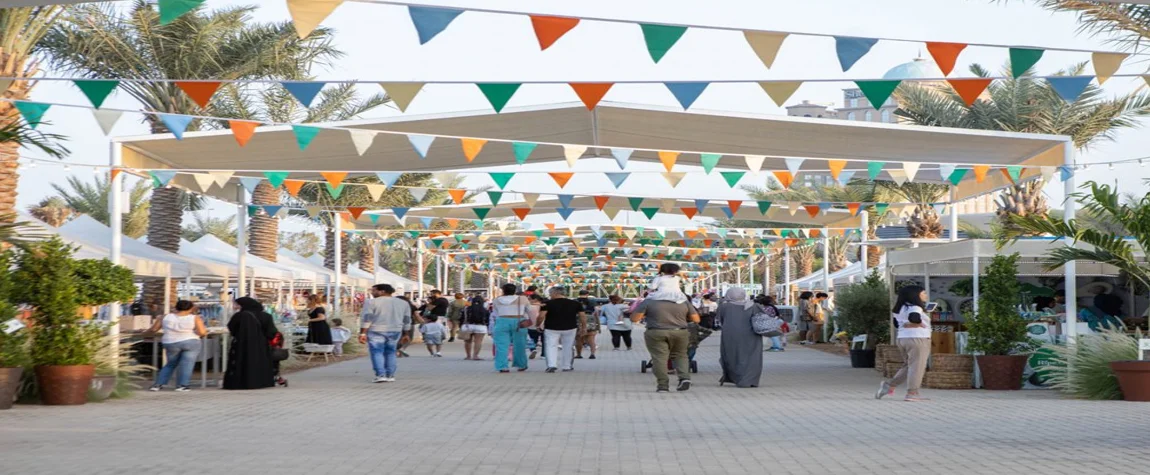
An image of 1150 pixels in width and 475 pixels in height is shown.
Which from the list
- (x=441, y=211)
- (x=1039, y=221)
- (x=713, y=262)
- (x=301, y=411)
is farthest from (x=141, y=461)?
(x=713, y=262)

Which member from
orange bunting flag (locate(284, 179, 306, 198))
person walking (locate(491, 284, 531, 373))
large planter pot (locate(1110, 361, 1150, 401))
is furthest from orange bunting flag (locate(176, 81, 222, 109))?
large planter pot (locate(1110, 361, 1150, 401))

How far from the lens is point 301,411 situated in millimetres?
13156

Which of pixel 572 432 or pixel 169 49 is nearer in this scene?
pixel 572 432

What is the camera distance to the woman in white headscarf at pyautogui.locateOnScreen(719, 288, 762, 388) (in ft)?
56.8

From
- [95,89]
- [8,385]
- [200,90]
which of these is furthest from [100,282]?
[200,90]

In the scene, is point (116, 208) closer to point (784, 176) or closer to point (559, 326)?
point (559, 326)

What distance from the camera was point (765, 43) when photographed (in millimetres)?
10703

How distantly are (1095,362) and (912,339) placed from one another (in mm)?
2371

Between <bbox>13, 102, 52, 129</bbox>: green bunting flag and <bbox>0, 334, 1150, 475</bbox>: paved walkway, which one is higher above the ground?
<bbox>13, 102, 52, 129</bbox>: green bunting flag

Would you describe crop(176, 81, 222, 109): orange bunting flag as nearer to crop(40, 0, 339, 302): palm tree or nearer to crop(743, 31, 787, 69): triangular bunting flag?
crop(743, 31, 787, 69): triangular bunting flag

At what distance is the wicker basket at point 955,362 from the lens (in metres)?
16.6

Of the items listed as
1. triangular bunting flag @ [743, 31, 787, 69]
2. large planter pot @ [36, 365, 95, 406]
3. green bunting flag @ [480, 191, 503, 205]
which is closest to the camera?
triangular bunting flag @ [743, 31, 787, 69]

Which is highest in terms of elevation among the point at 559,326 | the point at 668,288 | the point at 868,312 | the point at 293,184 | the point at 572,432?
the point at 293,184

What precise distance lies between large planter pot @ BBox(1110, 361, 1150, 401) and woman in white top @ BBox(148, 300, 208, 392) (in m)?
10.7
